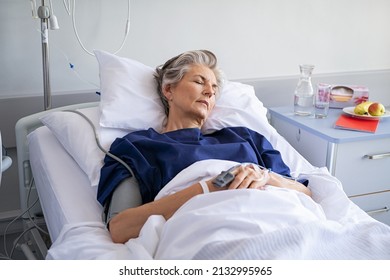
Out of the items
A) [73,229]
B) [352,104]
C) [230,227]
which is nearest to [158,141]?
[73,229]

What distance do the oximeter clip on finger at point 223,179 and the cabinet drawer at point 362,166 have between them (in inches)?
29.0

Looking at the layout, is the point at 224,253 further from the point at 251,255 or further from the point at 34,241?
the point at 34,241

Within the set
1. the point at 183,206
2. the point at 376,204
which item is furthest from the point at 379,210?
the point at 183,206

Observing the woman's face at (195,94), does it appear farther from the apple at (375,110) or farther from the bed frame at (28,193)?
the apple at (375,110)

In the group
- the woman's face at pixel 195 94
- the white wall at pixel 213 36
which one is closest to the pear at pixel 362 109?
the white wall at pixel 213 36

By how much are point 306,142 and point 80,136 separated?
0.97m

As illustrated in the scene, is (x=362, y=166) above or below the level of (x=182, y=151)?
below

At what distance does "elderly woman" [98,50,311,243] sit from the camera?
4.60 feet

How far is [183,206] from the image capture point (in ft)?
4.34

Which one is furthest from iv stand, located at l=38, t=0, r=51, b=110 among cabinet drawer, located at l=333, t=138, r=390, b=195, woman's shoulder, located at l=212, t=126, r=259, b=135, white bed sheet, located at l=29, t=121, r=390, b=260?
cabinet drawer, located at l=333, t=138, r=390, b=195

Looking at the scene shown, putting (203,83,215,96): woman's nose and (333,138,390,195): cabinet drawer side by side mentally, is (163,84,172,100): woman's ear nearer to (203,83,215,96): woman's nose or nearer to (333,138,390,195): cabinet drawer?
(203,83,215,96): woman's nose

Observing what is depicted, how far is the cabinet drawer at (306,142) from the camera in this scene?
2.05m

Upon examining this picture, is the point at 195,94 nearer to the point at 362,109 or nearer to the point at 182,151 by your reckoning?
the point at 182,151

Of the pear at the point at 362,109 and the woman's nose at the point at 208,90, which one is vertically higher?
the woman's nose at the point at 208,90
